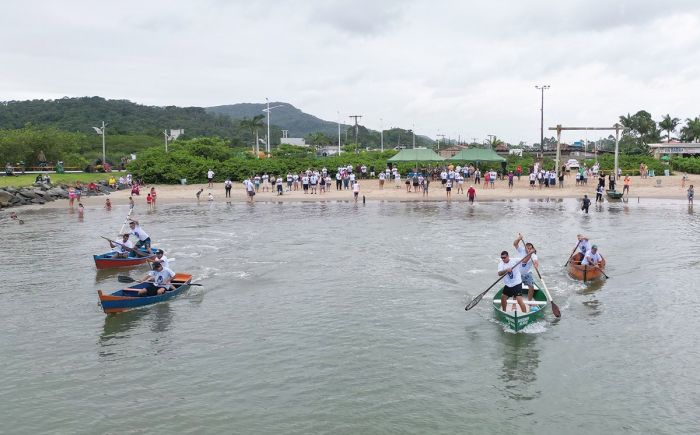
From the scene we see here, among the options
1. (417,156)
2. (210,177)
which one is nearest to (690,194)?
(417,156)

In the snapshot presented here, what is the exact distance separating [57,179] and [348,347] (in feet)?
181

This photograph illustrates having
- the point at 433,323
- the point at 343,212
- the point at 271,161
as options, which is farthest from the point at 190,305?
the point at 271,161

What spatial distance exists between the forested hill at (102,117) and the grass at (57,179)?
57.8 metres

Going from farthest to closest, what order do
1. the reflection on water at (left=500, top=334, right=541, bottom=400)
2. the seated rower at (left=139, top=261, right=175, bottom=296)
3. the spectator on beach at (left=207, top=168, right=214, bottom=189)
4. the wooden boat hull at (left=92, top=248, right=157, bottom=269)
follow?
the spectator on beach at (left=207, top=168, right=214, bottom=189)
the wooden boat hull at (left=92, top=248, right=157, bottom=269)
the seated rower at (left=139, top=261, right=175, bottom=296)
the reflection on water at (left=500, top=334, right=541, bottom=400)

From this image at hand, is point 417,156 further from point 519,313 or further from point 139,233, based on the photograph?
point 519,313

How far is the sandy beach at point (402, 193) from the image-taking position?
2047 inches

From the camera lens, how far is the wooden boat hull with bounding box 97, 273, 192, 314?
18.8m

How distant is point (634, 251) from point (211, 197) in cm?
3391

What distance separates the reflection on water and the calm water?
6 centimetres

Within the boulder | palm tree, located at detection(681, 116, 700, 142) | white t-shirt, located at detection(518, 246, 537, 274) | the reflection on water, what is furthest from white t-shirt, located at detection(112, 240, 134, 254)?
palm tree, located at detection(681, 116, 700, 142)

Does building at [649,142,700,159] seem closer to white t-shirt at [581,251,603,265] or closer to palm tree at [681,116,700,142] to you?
palm tree at [681,116,700,142]

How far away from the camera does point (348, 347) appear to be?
16.4m

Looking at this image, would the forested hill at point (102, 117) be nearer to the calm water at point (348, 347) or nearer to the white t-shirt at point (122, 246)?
the white t-shirt at point (122, 246)

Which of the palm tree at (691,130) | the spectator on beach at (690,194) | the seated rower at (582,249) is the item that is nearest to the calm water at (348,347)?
the seated rower at (582,249)
